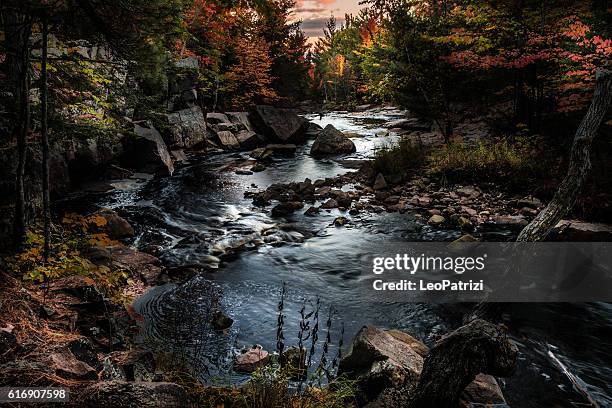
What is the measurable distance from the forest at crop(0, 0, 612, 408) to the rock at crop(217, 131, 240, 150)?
367 cm

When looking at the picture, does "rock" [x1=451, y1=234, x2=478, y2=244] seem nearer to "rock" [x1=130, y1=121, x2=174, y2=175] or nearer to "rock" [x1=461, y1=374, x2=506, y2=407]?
"rock" [x1=461, y1=374, x2=506, y2=407]

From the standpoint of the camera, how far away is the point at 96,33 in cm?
501

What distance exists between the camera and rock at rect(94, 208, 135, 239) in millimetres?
8195

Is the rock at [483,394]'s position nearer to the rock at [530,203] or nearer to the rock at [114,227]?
the rock at [530,203]

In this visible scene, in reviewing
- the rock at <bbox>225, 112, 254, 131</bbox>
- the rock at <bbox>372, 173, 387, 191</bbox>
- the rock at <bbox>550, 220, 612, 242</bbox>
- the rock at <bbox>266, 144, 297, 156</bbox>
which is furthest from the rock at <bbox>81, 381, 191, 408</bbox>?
the rock at <bbox>225, 112, 254, 131</bbox>

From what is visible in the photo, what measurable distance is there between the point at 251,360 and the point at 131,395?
85.3 inches

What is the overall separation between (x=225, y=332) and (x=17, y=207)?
122 inches

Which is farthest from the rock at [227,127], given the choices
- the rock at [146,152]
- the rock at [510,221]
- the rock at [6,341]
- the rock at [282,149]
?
the rock at [6,341]

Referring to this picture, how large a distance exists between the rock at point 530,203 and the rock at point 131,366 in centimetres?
948

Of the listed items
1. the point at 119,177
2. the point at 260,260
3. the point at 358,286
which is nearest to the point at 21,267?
the point at 260,260

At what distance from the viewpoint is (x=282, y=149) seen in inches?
797

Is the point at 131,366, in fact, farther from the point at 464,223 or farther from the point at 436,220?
the point at 464,223

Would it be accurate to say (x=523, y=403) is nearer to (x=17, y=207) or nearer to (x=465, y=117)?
(x=17, y=207)

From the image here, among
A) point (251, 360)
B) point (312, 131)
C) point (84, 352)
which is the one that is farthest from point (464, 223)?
point (312, 131)
